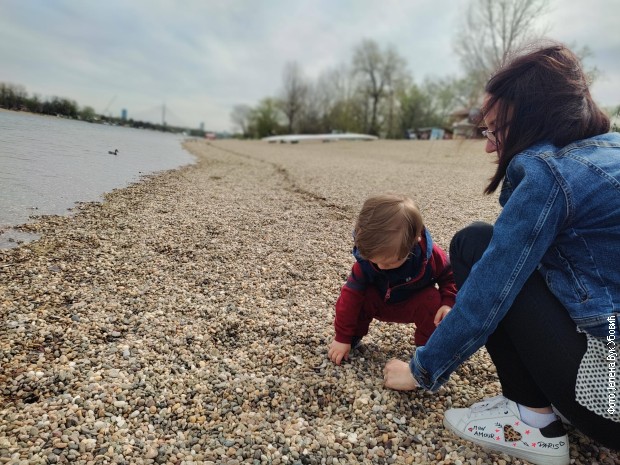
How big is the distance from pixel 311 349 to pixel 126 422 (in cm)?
102

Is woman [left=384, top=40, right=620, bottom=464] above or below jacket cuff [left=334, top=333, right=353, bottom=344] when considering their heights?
above

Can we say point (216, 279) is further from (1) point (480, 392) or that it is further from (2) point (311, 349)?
(1) point (480, 392)

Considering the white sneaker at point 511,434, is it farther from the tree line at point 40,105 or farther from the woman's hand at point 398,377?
the tree line at point 40,105

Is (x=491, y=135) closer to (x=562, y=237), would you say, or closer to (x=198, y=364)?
(x=562, y=237)

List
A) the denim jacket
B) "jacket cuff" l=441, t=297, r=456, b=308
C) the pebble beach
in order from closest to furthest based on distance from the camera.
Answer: the denim jacket
the pebble beach
"jacket cuff" l=441, t=297, r=456, b=308

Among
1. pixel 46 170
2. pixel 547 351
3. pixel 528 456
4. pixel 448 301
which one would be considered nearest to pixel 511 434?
pixel 528 456

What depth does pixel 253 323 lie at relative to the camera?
2.63m

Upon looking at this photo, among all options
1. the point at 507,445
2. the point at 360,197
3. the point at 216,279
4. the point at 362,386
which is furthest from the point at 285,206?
the point at 507,445

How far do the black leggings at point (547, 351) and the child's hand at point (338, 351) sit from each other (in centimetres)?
87

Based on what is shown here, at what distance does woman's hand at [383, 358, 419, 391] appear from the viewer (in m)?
1.94

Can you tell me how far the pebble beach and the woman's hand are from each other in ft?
0.19

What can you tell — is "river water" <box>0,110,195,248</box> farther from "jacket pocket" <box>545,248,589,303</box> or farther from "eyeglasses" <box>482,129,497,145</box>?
"jacket pocket" <box>545,248,589,303</box>

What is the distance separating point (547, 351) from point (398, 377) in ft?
2.61

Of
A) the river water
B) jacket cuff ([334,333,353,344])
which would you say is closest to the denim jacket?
jacket cuff ([334,333,353,344])
